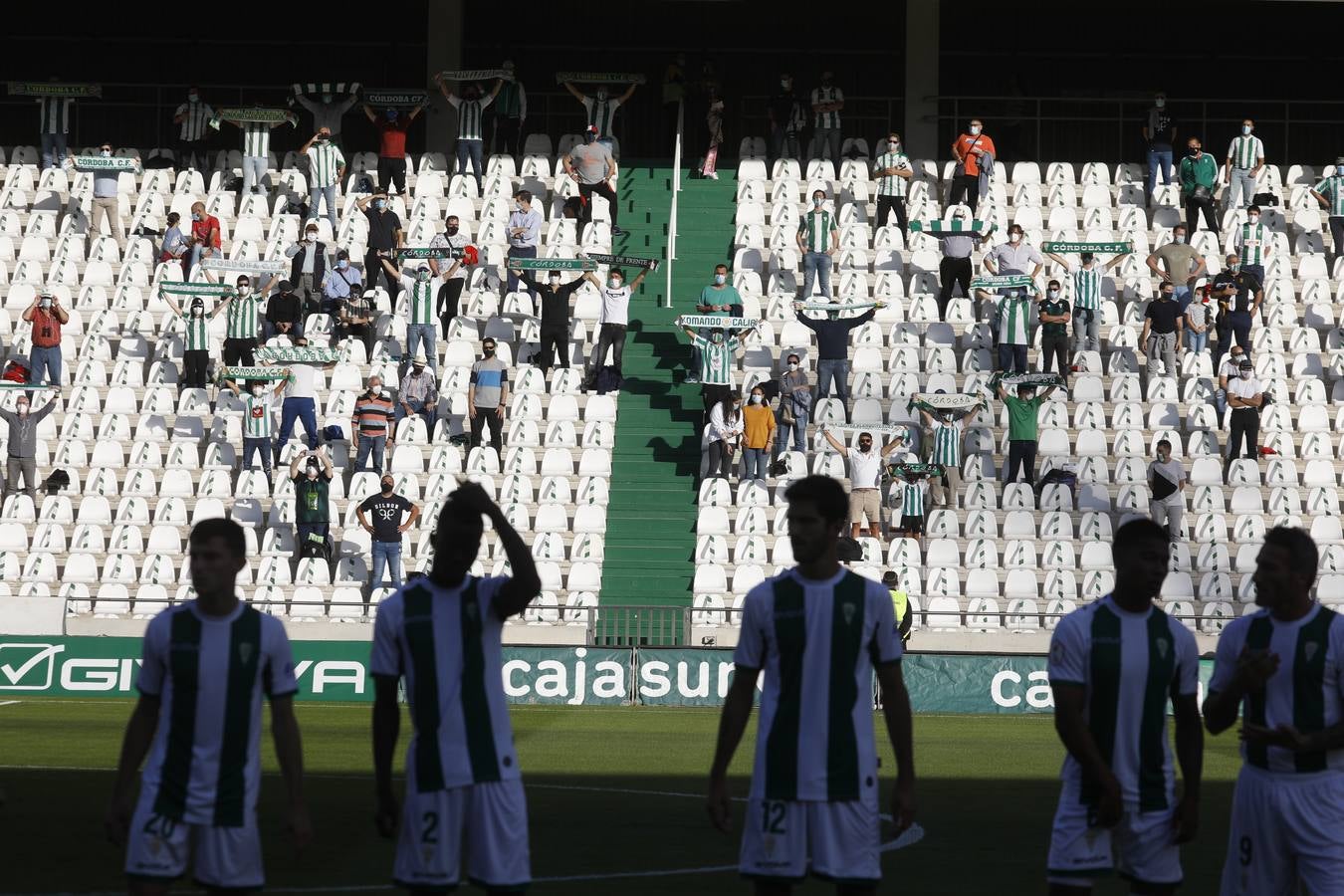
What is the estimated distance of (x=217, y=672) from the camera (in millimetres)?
7059

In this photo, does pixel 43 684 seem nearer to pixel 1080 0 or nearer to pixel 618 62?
pixel 618 62

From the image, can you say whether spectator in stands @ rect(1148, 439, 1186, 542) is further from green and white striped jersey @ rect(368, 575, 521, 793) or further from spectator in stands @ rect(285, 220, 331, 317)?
green and white striped jersey @ rect(368, 575, 521, 793)

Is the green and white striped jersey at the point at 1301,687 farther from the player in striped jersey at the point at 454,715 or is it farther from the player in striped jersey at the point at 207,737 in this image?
the player in striped jersey at the point at 207,737

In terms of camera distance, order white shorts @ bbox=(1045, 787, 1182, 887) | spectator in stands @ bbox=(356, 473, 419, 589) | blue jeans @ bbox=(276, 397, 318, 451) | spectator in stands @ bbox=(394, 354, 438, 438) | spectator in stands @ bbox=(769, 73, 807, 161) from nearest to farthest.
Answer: white shorts @ bbox=(1045, 787, 1182, 887) < spectator in stands @ bbox=(356, 473, 419, 589) < blue jeans @ bbox=(276, 397, 318, 451) < spectator in stands @ bbox=(394, 354, 438, 438) < spectator in stands @ bbox=(769, 73, 807, 161)

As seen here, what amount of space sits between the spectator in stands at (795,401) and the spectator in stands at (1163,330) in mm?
5459

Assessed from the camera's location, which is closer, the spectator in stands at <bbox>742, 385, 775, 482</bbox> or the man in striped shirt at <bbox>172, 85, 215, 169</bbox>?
the spectator in stands at <bbox>742, 385, 775, 482</bbox>

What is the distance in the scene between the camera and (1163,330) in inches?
1143

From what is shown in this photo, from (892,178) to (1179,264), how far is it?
478cm

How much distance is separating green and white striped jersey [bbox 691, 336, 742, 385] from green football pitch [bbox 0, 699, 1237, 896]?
6752 millimetres

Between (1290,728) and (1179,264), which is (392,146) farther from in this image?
(1290,728)

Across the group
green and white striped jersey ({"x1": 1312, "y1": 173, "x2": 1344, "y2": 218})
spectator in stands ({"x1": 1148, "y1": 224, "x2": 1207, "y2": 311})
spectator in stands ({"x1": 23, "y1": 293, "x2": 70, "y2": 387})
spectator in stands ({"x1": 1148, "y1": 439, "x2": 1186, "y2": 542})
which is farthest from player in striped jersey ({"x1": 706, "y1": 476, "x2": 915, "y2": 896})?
green and white striped jersey ({"x1": 1312, "y1": 173, "x2": 1344, "y2": 218})

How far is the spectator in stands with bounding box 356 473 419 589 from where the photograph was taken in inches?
973

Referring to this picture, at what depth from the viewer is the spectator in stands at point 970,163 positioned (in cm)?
3206

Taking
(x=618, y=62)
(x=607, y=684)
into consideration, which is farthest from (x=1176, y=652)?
(x=618, y=62)
